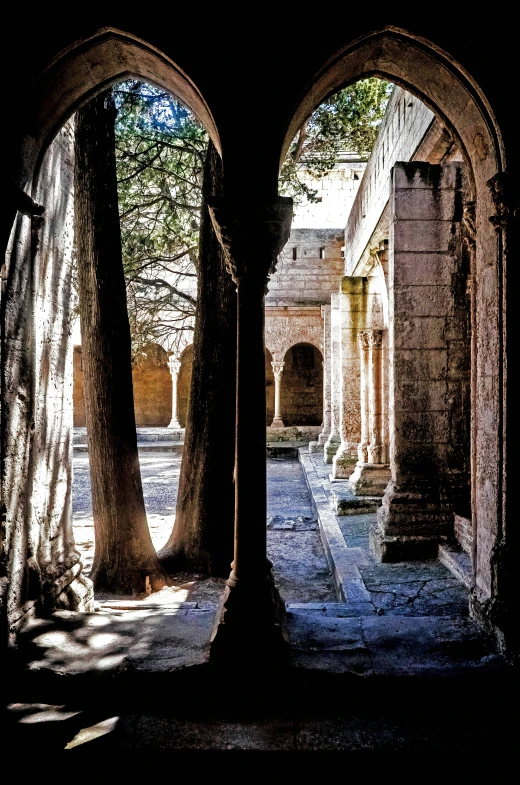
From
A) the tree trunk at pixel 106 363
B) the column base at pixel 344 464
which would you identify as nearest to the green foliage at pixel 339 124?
the tree trunk at pixel 106 363

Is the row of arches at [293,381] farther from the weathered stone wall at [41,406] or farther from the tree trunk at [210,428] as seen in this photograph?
the weathered stone wall at [41,406]

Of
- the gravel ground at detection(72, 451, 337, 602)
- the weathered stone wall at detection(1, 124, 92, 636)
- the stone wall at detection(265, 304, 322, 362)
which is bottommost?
the gravel ground at detection(72, 451, 337, 602)

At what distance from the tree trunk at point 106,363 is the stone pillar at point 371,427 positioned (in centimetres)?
367

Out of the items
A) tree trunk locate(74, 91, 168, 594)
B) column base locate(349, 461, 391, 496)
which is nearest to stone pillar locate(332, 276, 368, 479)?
column base locate(349, 461, 391, 496)

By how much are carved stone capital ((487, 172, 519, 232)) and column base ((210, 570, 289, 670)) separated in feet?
6.79

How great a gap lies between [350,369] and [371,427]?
2123mm

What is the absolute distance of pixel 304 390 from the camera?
778 inches

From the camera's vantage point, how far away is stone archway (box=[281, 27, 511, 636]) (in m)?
2.63

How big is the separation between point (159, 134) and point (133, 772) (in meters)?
6.47

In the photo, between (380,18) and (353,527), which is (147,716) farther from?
(353,527)

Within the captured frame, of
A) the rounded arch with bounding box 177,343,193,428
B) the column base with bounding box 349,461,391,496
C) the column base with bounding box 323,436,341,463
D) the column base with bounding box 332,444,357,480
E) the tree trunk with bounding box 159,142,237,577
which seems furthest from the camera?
the rounded arch with bounding box 177,343,193,428

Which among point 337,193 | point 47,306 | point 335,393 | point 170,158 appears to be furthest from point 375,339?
point 337,193

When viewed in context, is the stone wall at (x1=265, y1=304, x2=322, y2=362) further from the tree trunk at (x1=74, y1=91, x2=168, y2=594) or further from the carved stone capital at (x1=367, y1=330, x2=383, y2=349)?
the tree trunk at (x1=74, y1=91, x2=168, y2=594)

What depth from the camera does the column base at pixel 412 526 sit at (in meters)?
4.75
